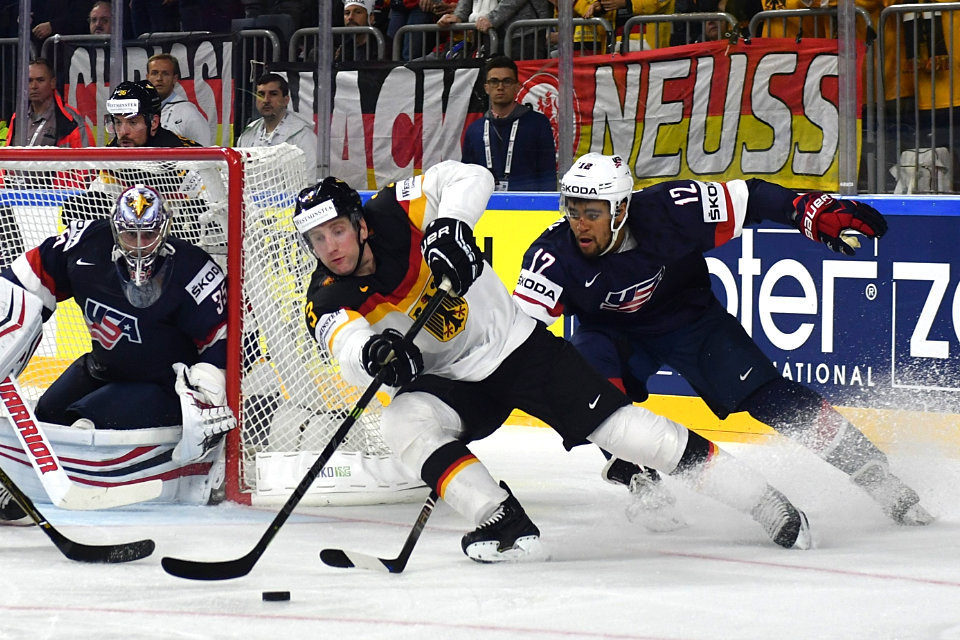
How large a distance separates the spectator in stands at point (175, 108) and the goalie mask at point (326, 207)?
287cm

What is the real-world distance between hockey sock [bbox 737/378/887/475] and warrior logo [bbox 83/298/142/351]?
1.80 metres

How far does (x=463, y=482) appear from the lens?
11.2 feet

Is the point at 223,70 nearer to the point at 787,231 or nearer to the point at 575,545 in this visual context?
the point at 787,231

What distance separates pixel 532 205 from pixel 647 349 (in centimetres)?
155

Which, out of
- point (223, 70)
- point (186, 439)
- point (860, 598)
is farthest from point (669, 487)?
point (223, 70)

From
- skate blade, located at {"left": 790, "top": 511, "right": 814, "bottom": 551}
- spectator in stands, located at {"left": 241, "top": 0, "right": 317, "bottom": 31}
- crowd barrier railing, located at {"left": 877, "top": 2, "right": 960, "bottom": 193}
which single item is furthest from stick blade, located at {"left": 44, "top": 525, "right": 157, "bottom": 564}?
spectator in stands, located at {"left": 241, "top": 0, "right": 317, "bottom": 31}

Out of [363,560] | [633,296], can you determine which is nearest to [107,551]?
[363,560]

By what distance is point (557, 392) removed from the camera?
141 inches

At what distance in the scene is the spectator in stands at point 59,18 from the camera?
655cm

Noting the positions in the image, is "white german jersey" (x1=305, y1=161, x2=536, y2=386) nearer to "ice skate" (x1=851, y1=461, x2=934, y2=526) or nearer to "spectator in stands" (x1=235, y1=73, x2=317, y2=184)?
"ice skate" (x1=851, y1=461, x2=934, y2=526)

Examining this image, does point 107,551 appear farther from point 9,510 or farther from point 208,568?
point 9,510

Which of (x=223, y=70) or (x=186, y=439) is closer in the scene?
(x=186, y=439)

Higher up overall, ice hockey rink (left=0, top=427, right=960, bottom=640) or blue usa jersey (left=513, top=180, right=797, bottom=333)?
blue usa jersey (left=513, top=180, right=797, bottom=333)

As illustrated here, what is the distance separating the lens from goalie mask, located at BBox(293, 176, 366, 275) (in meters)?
3.44
